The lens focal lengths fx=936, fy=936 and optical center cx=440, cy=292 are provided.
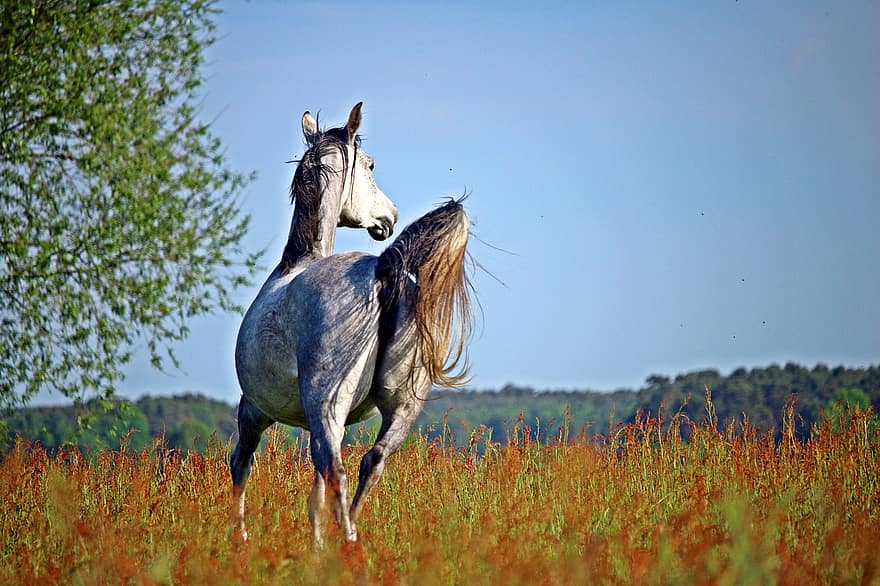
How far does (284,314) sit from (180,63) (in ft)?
32.5

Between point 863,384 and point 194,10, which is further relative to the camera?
point 863,384

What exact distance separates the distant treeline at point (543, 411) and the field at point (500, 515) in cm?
23

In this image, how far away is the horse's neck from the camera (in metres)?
6.55

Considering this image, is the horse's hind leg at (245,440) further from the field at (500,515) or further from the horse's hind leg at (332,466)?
the horse's hind leg at (332,466)

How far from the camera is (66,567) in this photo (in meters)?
5.24

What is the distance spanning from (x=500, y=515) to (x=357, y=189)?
258 cm

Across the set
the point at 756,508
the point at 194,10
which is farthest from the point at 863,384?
the point at 756,508

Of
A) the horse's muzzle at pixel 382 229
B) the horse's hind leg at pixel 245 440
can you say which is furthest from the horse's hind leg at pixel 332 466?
the horse's muzzle at pixel 382 229

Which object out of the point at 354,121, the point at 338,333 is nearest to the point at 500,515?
the point at 338,333

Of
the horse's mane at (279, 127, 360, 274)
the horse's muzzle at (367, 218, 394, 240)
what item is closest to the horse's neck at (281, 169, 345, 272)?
the horse's mane at (279, 127, 360, 274)

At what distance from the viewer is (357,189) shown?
22.9 ft

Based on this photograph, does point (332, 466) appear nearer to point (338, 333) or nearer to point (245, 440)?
point (338, 333)

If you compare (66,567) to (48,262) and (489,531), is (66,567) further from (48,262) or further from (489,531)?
(48,262)

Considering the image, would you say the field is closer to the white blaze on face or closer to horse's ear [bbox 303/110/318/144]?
the white blaze on face
